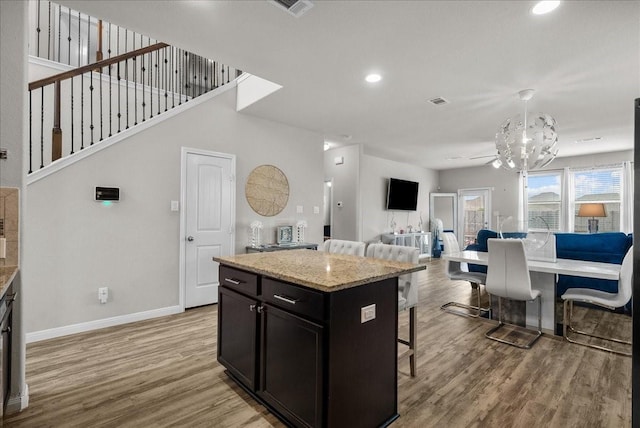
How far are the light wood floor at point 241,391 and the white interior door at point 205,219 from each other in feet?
2.71

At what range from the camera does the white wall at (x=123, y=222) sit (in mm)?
3035

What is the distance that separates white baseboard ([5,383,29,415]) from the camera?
191 cm

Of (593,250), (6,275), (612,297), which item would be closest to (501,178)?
(593,250)

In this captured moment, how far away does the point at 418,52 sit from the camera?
8.69 feet

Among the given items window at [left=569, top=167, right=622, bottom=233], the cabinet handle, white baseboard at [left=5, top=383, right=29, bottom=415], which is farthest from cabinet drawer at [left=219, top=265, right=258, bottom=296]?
window at [left=569, top=167, right=622, bottom=233]

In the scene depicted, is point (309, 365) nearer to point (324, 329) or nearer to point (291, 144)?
point (324, 329)

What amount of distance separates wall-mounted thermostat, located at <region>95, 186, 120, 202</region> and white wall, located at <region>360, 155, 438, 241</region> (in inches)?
178

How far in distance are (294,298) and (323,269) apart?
1.03 feet

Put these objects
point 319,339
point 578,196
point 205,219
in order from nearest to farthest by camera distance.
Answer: point 319,339 < point 205,219 < point 578,196

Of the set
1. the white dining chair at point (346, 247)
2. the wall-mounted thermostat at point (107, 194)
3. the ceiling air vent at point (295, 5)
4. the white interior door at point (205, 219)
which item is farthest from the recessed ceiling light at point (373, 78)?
the wall-mounted thermostat at point (107, 194)

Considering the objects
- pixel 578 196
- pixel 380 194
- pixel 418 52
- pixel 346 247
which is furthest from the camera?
pixel 380 194

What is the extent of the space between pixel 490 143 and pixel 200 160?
5.31 m

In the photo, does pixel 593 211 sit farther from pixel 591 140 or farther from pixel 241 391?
pixel 241 391

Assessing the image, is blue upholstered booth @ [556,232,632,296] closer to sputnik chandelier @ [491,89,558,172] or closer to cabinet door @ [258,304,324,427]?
sputnik chandelier @ [491,89,558,172]
